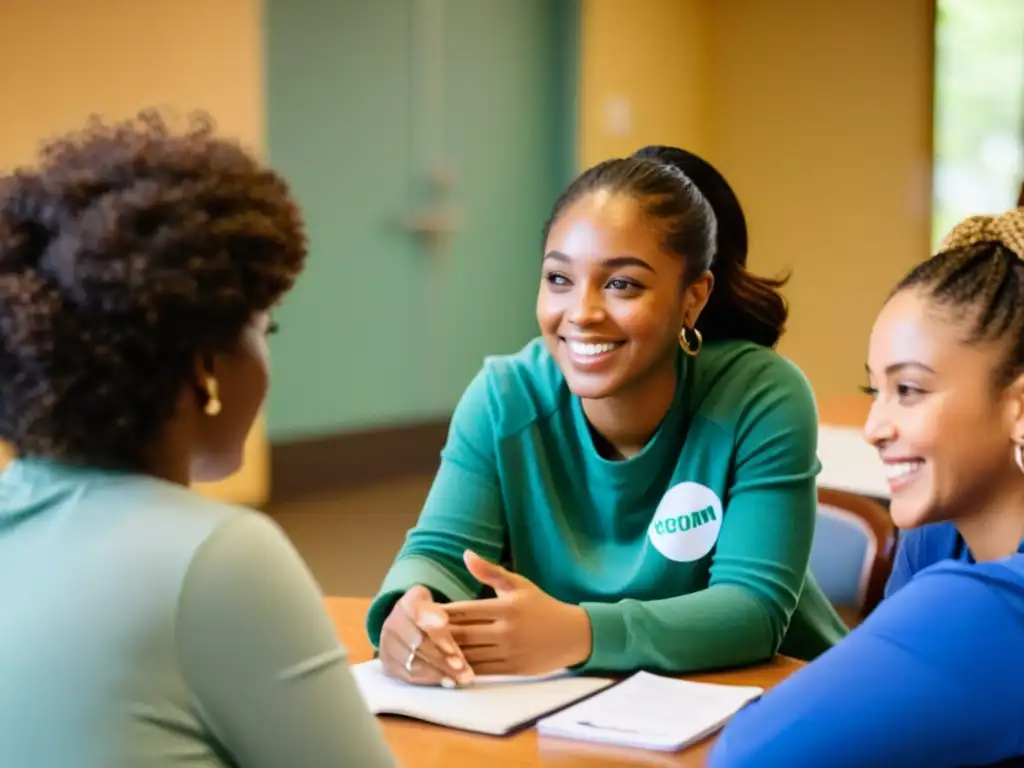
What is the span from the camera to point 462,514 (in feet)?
5.62

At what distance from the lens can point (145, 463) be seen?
3.05ft

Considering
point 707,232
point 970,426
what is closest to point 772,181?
point 707,232

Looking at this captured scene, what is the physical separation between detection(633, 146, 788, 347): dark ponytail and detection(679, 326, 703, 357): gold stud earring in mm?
74

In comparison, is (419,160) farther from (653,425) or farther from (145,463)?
(145,463)

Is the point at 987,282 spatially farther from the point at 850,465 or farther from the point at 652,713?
the point at 850,465

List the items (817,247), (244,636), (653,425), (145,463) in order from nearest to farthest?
1. (244,636)
2. (145,463)
3. (653,425)
4. (817,247)

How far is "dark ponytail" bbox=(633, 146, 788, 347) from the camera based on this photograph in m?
1.85

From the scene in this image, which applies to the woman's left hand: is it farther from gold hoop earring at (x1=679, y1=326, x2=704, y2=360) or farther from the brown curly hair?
the brown curly hair

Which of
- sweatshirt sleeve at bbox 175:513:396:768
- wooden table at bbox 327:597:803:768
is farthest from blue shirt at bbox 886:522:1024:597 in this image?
sweatshirt sleeve at bbox 175:513:396:768

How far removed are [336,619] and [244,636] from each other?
89 cm

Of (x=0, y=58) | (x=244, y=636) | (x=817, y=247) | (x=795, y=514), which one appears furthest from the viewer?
(x=817, y=247)

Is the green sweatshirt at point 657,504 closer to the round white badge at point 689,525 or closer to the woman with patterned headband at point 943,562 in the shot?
the round white badge at point 689,525

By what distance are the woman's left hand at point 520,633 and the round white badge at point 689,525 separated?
236mm

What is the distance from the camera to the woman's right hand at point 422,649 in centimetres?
139
